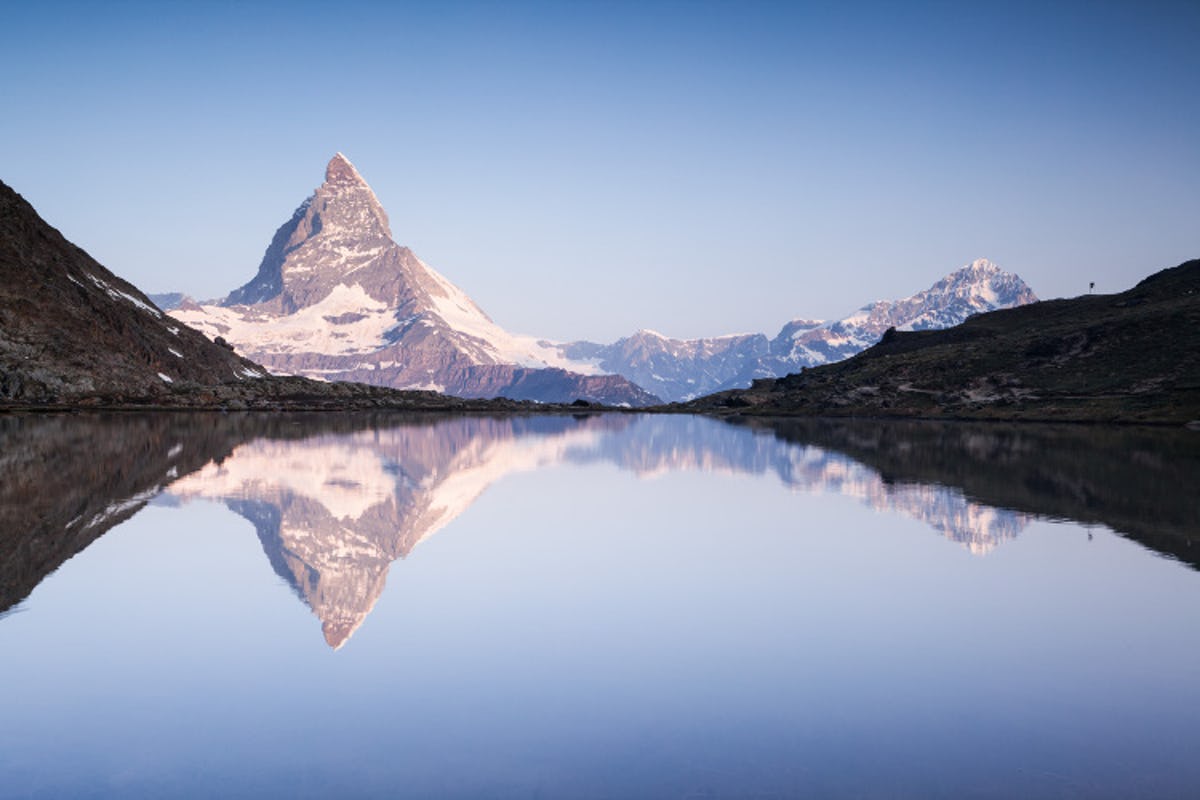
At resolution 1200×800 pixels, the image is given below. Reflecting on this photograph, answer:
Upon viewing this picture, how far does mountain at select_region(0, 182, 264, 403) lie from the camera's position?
140750mm

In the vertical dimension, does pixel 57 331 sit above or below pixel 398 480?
above

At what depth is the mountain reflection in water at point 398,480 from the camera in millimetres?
29859

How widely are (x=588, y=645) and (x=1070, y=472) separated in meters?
52.7

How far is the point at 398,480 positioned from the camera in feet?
172

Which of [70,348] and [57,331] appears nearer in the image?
[70,348]

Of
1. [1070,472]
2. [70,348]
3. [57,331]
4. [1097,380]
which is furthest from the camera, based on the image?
[1097,380]

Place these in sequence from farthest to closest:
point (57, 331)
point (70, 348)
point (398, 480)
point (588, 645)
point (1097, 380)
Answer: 1. point (1097, 380)
2. point (57, 331)
3. point (70, 348)
4. point (398, 480)
5. point (588, 645)

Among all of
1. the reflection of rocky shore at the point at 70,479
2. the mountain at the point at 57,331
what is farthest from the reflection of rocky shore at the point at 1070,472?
the mountain at the point at 57,331

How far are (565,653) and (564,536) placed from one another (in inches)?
630

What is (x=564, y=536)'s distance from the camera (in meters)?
34.9

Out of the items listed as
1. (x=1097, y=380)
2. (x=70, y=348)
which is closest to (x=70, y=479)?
(x=70, y=348)

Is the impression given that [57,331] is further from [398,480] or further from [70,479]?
[398,480]

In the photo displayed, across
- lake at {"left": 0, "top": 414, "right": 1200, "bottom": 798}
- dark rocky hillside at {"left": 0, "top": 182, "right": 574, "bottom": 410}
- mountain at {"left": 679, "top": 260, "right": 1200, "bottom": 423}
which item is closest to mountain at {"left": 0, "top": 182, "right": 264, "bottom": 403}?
dark rocky hillside at {"left": 0, "top": 182, "right": 574, "bottom": 410}

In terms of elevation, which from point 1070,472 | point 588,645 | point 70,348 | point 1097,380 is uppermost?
point 70,348
